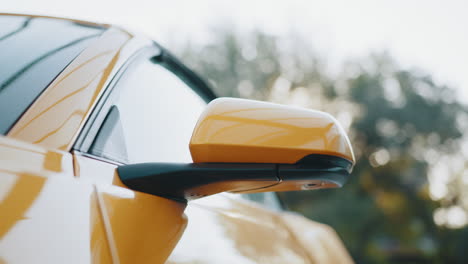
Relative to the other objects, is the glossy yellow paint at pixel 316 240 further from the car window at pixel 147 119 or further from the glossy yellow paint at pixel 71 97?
the glossy yellow paint at pixel 71 97

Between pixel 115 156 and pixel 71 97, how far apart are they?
17 centimetres

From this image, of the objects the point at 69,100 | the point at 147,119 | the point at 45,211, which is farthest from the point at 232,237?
the point at 45,211

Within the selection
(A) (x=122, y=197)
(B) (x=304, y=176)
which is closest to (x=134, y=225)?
(A) (x=122, y=197)

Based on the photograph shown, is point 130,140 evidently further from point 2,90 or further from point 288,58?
point 288,58

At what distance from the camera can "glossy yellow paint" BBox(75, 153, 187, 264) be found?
1.00 meters

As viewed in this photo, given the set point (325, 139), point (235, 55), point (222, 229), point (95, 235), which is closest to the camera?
point (95, 235)

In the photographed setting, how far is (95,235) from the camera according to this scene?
954mm

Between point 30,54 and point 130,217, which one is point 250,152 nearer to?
point 130,217

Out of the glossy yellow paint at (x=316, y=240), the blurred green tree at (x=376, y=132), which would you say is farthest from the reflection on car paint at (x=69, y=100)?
the blurred green tree at (x=376, y=132)

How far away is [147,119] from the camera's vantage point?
1448 millimetres

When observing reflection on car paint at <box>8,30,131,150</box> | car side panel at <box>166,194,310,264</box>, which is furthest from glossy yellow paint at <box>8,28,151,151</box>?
car side panel at <box>166,194,310,264</box>

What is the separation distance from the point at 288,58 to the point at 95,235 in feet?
108

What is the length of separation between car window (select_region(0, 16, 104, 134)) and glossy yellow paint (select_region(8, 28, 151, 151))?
0.02m

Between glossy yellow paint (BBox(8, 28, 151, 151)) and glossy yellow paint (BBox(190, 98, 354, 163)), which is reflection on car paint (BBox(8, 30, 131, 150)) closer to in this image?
glossy yellow paint (BBox(8, 28, 151, 151))
